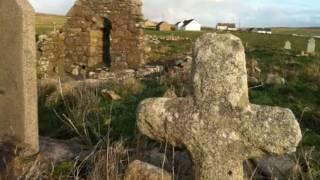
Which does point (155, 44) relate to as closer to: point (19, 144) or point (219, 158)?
point (19, 144)

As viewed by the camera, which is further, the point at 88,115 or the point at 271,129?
the point at 88,115

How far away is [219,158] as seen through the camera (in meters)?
4.13

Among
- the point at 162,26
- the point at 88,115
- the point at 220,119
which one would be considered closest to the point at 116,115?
the point at 88,115

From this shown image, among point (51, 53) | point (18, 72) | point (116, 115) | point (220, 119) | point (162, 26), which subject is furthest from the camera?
point (162, 26)

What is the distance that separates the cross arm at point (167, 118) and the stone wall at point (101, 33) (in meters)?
16.4

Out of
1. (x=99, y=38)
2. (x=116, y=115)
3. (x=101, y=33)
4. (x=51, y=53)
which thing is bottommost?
(x=116, y=115)

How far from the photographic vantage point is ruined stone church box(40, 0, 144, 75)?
2064cm

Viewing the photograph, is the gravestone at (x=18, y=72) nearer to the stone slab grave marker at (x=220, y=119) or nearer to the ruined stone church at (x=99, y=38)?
the stone slab grave marker at (x=220, y=119)

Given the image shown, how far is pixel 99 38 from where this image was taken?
2181 cm

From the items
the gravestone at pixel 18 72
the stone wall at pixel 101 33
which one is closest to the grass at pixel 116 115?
the gravestone at pixel 18 72

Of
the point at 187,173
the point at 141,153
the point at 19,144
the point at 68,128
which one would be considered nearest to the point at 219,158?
the point at 187,173

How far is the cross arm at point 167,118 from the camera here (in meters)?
4.19

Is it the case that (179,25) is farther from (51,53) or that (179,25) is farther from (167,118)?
(167,118)

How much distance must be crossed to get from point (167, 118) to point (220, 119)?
1.35 feet
